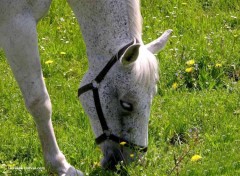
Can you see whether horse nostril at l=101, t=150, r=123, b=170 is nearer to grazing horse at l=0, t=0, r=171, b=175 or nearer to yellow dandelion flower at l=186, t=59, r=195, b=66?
grazing horse at l=0, t=0, r=171, b=175

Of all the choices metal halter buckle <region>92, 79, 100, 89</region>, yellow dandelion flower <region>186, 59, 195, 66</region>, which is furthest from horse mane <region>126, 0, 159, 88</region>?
yellow dandelion flower <region>186, 59, 195, 66</region>

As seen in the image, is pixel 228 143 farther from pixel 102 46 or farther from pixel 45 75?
pixel 45 75

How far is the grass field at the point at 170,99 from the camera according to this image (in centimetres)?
602

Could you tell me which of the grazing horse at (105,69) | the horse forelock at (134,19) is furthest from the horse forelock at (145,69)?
the horse forelock at (134,19)

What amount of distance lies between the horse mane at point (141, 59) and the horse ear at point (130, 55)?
0.07 metres

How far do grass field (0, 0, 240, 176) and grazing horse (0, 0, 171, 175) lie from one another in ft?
0.84

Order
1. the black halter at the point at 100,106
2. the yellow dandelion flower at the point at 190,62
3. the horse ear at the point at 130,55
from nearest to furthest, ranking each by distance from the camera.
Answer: the horse ear at the point at 130,55, the black halter at the point at 100,106, the yellow dandelion flower at the point at 190,62

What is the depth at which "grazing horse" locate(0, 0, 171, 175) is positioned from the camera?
564 centimetres

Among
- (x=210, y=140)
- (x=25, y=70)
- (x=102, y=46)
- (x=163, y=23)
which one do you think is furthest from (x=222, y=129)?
(x=163, y=23)

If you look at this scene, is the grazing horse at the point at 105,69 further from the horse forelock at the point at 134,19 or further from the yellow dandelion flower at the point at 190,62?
the yellow dandelion flower at the point at 190,62

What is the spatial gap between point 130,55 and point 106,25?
1.42ft

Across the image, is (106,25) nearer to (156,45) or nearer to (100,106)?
(156,45)

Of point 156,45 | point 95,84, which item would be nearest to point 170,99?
point 156,45

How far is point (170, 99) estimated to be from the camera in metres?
7.16
